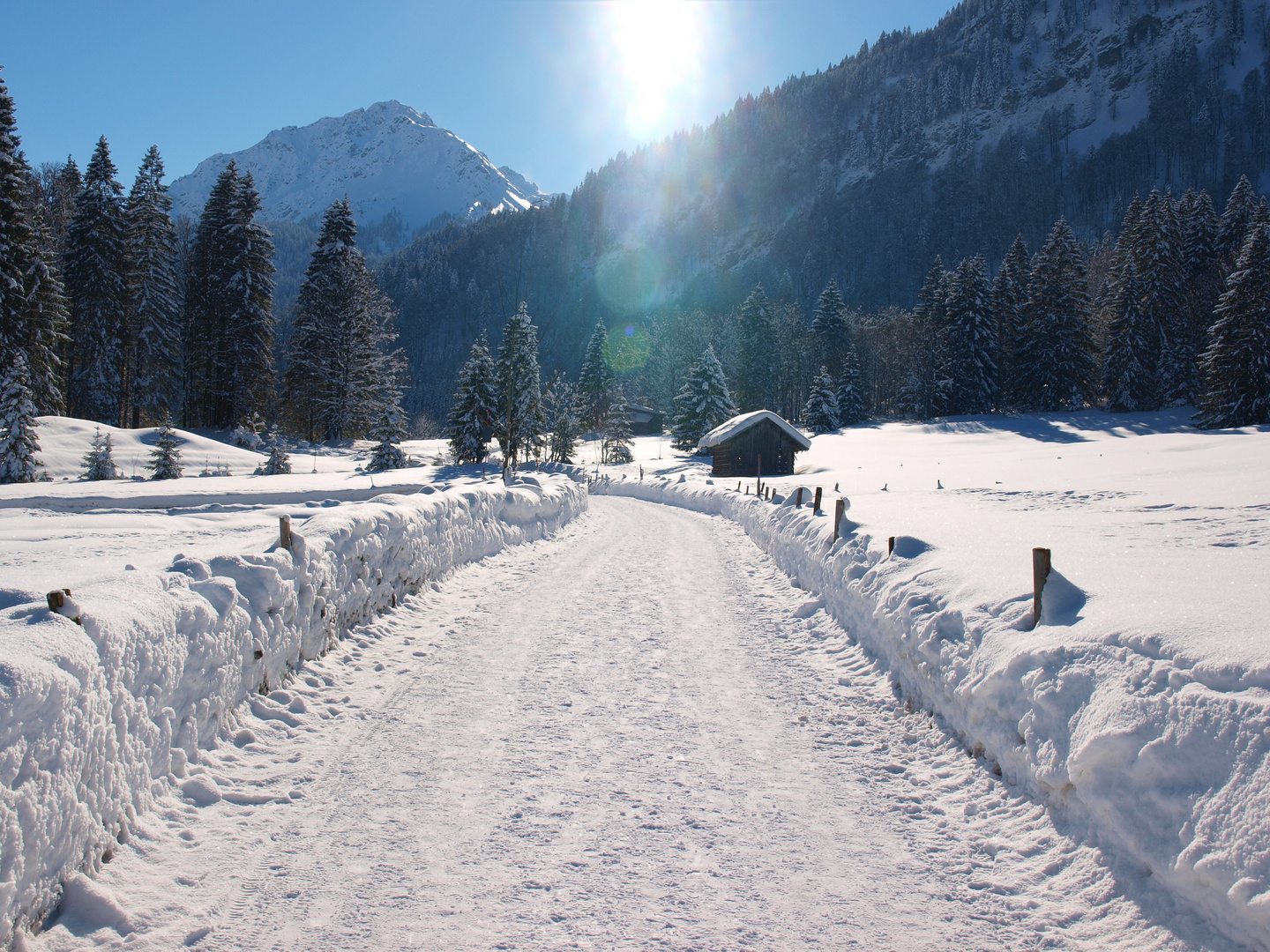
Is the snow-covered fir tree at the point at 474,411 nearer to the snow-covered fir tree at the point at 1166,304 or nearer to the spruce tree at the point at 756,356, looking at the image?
the spruce tree at the point at 756,356

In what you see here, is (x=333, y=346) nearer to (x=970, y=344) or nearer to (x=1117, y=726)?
(x=1117, y=726)

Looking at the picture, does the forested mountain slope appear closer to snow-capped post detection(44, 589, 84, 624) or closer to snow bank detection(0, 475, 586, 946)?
snow bank detection(0, 475, 586, 946)

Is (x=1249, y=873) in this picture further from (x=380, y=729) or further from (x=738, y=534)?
(x=738, y=534)

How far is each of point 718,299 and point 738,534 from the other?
150 metres

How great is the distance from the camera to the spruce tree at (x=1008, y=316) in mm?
54062

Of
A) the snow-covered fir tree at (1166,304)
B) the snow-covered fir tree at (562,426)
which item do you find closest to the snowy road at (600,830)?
the snow-covered fir tree at (562,426)

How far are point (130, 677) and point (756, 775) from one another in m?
4.14

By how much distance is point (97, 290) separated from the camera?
35.6m

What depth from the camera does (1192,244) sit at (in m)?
49.6

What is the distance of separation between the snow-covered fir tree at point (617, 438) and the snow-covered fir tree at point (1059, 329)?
116 ft

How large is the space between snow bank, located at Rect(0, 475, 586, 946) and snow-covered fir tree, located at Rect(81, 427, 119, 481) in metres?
22.6

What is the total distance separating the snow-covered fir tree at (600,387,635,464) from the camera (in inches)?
2438

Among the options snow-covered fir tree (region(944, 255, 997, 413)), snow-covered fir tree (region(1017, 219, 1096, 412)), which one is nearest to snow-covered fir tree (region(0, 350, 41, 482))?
snow-covered fir tree (region(944, 255, 997, 413))

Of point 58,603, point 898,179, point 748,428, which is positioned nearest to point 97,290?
point 748,428
